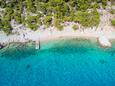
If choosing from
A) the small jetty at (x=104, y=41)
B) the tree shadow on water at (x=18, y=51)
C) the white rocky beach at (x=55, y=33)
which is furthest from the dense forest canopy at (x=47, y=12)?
the tree shadow on water at (x=18, y=51)

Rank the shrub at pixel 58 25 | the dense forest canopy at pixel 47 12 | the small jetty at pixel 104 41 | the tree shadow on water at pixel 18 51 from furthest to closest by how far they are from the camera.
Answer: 1. the dense forest canopy at pixel 47 12
2. the shrub at pixel 58 25
3. the small jetty at pixel 104 41
4. the tree shadow on water at pixel 18 51

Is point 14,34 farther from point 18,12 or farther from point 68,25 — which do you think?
point 68,25

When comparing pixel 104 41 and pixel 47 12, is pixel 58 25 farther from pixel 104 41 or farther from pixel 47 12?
pixel 104 41

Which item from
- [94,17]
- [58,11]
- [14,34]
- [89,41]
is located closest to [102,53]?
[89,41]

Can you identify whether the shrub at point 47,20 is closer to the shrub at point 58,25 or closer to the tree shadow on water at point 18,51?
the shrub at point 58,25

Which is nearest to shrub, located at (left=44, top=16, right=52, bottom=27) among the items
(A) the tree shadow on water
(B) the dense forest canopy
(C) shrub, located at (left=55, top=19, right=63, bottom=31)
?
(B) the dense forest canopy

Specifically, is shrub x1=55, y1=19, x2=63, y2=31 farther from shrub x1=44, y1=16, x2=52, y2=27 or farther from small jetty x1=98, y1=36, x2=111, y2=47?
small jetty x1=98, y1=36, x2=111, y2=47
